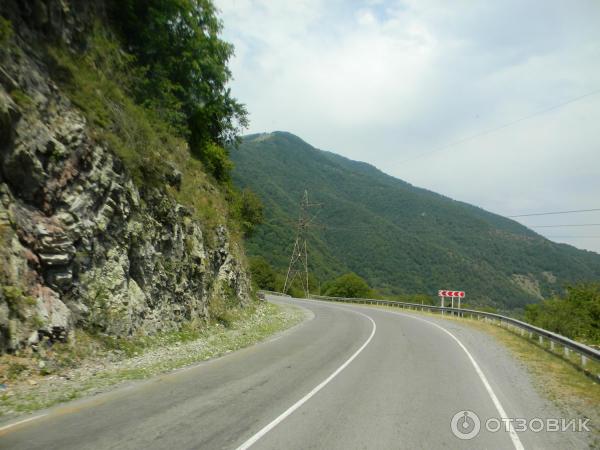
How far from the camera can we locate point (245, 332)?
62.8 ft

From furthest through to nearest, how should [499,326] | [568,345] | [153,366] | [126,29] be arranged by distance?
[499,326] < [126,29] < [568,345] < [153,366]

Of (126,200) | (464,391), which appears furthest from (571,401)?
(126,200)

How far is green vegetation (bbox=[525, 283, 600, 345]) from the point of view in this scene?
25172mm

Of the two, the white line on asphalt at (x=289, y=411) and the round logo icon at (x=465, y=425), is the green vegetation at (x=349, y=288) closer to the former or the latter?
the white line on asphalt at (x=289, y=411)

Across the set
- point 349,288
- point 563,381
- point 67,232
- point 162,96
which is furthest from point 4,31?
point 349,288

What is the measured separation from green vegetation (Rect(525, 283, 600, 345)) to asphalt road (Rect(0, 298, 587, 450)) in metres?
14.5

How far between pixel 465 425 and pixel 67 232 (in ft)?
35.3

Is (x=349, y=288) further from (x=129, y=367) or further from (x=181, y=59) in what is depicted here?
(x=129, y=367)

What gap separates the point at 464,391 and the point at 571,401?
2221mm

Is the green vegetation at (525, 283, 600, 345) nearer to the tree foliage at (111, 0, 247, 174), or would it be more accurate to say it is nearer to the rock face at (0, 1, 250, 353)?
the rock face at (0, 1, 250, 353)

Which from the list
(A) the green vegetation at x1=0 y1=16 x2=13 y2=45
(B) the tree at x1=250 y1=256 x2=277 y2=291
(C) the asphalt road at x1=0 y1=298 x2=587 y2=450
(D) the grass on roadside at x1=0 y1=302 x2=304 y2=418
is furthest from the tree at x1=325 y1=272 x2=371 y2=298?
(A) the green vegetation at x1=0 y1=16 x2=13 y2=45

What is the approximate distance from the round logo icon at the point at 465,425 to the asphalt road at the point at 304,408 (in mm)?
80

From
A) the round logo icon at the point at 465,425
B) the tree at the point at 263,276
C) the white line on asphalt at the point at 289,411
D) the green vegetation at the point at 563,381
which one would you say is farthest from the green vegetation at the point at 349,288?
the round logo icon at the point at 465,425

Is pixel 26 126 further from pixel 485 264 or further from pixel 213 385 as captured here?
pixel 485 264
